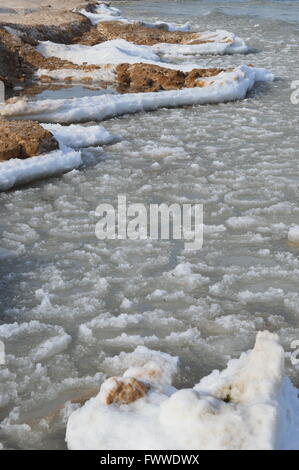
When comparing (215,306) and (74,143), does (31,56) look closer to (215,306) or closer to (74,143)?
(74,143)

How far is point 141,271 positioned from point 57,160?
2.79 m

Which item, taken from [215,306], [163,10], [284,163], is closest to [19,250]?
[215,306]

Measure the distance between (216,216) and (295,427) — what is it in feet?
11.3

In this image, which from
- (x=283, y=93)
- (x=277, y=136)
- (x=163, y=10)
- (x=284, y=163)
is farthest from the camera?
(x=163, y=10)

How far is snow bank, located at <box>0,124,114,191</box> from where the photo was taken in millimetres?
6824

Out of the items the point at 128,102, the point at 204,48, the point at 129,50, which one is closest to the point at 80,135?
the point at 128,102

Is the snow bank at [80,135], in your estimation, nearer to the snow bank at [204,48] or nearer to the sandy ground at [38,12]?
the sandy ground at [38,12]

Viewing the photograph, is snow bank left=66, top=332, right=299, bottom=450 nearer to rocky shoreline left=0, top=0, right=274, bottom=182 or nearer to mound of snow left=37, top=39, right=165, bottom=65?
rocky shoreline left=0, top=0, right=274, bottom=182

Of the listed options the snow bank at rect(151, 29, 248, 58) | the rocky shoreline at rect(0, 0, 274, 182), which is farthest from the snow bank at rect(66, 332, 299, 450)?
the snow bank at rect(151, 29, 248, 58)

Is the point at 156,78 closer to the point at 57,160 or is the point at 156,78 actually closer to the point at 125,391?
the point at 57,160

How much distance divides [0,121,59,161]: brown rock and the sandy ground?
974 centimetres

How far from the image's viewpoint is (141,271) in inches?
197

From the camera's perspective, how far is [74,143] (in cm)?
826

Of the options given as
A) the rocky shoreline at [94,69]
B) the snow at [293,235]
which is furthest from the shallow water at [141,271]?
the rocky shoreline at [94,69]
